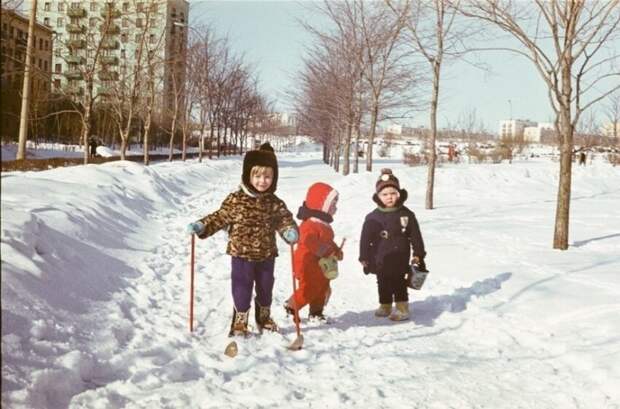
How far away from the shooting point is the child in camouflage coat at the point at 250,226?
446cm

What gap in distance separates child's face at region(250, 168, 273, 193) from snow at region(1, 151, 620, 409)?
1.29 metres

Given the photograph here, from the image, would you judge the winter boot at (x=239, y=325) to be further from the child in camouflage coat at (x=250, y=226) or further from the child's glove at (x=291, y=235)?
the child's glove at (x=291, y=235)

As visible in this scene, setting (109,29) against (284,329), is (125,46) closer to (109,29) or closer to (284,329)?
(109,29)

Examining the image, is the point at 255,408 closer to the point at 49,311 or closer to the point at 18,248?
the point at 49,311

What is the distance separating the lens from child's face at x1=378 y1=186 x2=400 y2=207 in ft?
17.0

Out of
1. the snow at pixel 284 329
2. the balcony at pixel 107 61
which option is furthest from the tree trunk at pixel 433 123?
the balcony at pixel 107 61

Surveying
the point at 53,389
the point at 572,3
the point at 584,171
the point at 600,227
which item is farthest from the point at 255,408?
the point at 584,171

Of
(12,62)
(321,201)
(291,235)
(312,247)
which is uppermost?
(12,62)

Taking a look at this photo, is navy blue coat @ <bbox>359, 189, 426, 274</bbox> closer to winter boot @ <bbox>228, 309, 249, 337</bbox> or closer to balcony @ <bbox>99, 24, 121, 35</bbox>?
winter boot @ <bbox>228, 309, 249, 337</bbox>

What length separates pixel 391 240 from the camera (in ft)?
17.1

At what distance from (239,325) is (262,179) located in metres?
1.26

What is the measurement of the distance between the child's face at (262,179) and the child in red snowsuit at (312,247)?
1.86ft

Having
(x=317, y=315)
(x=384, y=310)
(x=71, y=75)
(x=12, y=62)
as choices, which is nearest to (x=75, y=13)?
(x=71, y=75)

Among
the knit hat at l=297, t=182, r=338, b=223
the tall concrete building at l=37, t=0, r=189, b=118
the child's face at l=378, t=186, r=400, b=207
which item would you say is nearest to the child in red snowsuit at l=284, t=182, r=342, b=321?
the knit hat at l=297, t=182, r=338, b=223
